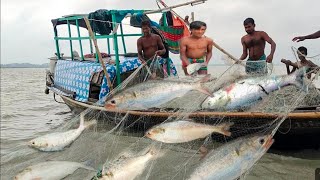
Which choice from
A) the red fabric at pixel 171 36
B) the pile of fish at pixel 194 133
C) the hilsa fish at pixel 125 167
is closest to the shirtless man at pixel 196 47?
the red fabric at pixel 171 36

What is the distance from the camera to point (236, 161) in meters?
3.09

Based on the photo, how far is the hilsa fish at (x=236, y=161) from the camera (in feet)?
10.1

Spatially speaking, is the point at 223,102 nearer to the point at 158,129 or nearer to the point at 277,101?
the point at 158,129

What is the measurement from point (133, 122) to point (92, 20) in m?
3.52

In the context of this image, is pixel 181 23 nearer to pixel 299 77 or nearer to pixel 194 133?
pixel 299 77

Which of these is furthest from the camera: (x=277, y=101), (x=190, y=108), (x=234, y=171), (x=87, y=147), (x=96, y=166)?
(x=87, y=147)

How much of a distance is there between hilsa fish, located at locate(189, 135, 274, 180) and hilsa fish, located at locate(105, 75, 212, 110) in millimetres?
1023

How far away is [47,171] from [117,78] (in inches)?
172

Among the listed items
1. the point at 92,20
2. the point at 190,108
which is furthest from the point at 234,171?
the point at 92,20

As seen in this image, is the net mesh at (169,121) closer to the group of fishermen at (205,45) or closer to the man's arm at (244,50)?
the group of fishermen at (205,45)

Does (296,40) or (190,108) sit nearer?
(190,108)

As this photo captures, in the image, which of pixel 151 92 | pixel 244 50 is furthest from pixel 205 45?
pixel 151 92

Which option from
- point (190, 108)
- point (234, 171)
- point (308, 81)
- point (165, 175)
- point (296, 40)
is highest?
point (296, 40)

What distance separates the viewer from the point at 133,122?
6832 millimetres
